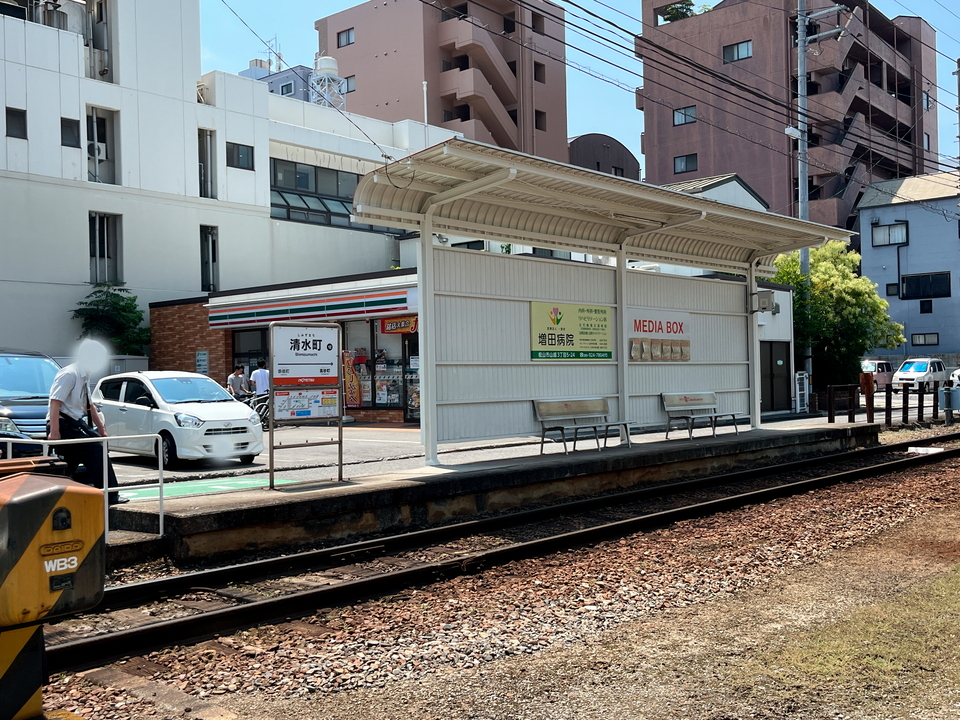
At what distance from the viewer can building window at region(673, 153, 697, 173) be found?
183 ft

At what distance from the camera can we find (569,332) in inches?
563

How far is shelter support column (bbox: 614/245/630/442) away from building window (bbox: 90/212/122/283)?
2264 centimetres

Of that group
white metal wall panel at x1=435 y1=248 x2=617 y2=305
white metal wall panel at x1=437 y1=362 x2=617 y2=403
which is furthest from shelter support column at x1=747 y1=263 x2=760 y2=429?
white metal wall panel at x1=437 y1=362 x2=617 y2=403

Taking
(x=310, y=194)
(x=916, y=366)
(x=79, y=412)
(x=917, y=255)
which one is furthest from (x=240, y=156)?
(x=917, y=255)

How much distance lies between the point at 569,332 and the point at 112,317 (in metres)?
21.9

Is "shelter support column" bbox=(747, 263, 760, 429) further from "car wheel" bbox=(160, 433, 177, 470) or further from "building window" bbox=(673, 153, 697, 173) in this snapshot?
"building window" bbox=(673, 153, 697, 173)

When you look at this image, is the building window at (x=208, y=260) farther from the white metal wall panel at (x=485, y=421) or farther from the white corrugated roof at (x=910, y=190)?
the white corrugated roof at (x=910, y=190)

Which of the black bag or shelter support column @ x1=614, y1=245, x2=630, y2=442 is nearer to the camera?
the black bag

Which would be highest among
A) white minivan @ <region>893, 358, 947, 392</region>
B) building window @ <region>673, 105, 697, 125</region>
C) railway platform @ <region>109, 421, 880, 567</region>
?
building window @ <region>673, 105, 697, 125</region>

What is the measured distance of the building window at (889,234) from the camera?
5497cm

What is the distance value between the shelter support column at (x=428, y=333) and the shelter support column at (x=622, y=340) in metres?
4.15

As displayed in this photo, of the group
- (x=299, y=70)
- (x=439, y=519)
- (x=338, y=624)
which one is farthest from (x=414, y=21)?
(x=338, y=624)

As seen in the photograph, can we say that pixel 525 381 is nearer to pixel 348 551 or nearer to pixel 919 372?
pixel 348 551

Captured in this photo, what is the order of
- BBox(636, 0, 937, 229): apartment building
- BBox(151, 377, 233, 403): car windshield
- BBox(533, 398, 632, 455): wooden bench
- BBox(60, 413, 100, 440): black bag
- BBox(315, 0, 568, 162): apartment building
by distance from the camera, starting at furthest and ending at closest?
BBox(636, 0, 937, 229): apartment building
BBox(315, 0, 568, 162): apartment building
BBox(151, 377, 233, 403): car windshield
BBox(533, 398, 632, 455): wooden bench
BBox(60, 413, 100, 440): black bag
